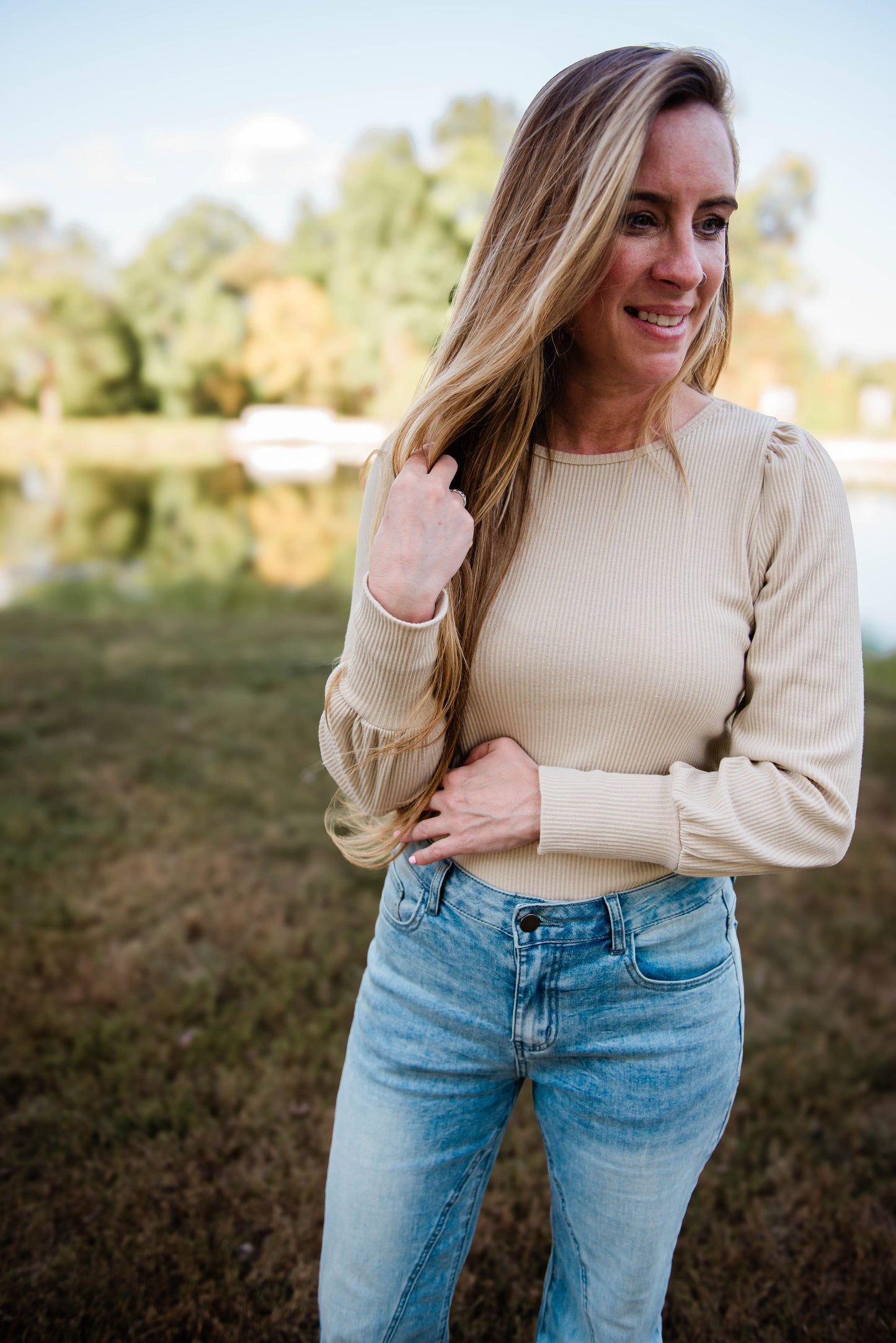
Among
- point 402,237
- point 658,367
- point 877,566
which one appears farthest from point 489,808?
point 402,237

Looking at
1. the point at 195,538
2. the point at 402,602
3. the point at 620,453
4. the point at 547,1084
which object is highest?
the point at 620,453

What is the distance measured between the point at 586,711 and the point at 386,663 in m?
0.34

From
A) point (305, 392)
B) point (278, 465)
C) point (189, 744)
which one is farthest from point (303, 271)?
point (189, 744)

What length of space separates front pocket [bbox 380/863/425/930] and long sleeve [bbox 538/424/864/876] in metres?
0.26

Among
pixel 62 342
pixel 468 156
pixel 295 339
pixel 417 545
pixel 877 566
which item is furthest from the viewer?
pixel 62 342

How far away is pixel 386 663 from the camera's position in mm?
1427

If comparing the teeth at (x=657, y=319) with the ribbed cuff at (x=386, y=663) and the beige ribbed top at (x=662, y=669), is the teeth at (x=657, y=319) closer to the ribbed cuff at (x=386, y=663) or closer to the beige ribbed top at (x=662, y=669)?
the beige ribbed top at (x=662, y=669)

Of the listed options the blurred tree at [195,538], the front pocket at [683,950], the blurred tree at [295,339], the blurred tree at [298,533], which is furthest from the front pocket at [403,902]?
the blurred tree at [295,339]

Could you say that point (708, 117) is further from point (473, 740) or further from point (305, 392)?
point (305, 392)

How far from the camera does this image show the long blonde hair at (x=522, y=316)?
1.40m

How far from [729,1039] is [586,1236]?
0.40 meters

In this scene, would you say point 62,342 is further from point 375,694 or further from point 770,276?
point 375,694

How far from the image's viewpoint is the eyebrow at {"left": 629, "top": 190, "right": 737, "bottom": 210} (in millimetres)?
1425

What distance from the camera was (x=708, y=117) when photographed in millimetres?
1457
